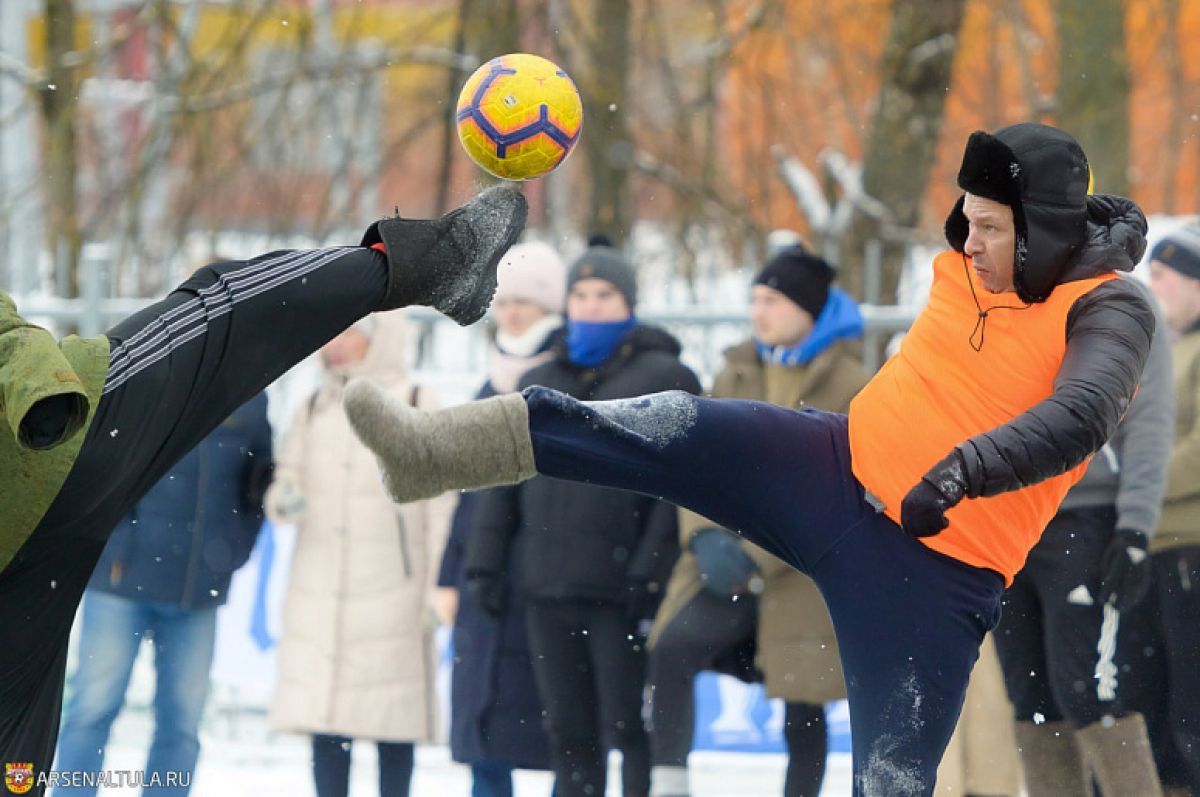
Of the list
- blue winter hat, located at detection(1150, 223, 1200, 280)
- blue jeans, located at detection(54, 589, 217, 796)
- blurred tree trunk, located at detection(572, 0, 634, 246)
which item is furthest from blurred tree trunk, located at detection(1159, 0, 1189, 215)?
blue jeans, located at detection(54, 589, 217, 796)

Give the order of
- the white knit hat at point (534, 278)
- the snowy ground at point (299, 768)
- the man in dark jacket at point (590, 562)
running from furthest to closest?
the snowy ground at point (299, 768)
the white knit hat at point (534, 278)
the man in dark jacket at point (590, 562)

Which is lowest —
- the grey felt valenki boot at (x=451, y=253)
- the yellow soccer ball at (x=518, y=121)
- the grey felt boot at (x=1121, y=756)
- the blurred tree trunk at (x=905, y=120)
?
the grey felt boot at (x=1121, y=756)

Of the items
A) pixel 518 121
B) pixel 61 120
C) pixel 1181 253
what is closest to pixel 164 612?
pixel 518 121

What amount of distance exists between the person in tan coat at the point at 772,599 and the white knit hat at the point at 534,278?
2.45ft

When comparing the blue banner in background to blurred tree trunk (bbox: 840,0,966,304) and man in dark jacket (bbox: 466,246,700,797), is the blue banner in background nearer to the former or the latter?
man in dark jacket (bbox: 466,246,700,797)

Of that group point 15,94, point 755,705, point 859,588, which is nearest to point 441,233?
point 859,588

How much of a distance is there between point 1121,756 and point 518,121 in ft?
9.58

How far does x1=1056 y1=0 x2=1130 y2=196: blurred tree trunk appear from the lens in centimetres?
1133

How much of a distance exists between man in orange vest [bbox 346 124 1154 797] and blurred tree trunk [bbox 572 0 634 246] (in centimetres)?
744

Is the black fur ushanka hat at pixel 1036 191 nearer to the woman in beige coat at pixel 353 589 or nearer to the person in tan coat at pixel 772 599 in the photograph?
the person in tan coat at pixel 772 599

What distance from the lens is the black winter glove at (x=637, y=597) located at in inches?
218

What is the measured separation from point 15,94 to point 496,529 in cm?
785

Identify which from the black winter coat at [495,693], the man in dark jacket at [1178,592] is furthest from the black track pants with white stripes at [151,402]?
the man in dark jacket at [1178,592]

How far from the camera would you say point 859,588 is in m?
3.76
